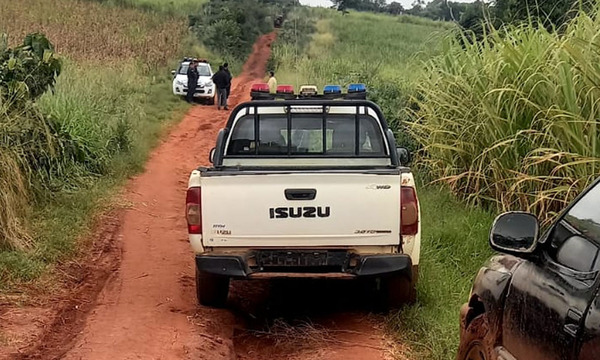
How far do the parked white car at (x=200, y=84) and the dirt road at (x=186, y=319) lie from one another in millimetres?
17027

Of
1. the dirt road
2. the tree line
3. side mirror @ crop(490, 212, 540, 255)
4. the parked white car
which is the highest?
the tree line

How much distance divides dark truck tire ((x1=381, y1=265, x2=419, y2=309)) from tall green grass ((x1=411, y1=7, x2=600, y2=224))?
1.49 m

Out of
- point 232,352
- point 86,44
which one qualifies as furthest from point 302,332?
point 86,44

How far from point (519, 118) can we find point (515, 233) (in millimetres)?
5520

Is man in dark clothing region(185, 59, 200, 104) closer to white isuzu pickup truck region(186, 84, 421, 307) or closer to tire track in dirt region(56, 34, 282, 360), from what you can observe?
tire track in dirt region(56, 34, 282, 360)

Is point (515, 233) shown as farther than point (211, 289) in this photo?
No

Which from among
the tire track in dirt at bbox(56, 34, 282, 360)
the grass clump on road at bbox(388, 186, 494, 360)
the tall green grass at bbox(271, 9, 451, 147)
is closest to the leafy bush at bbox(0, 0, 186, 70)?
the tall green grass at bbox(271, 9, 451, 147)

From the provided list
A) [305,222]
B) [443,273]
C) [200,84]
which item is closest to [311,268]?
[305,222]

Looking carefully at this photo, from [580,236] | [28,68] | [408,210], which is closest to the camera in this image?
[580,236]

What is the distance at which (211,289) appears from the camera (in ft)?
23.2

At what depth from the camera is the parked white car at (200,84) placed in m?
26.9

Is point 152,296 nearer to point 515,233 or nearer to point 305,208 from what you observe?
point 305,208

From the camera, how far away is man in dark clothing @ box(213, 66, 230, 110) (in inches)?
1014

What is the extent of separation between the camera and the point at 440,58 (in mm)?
11672
